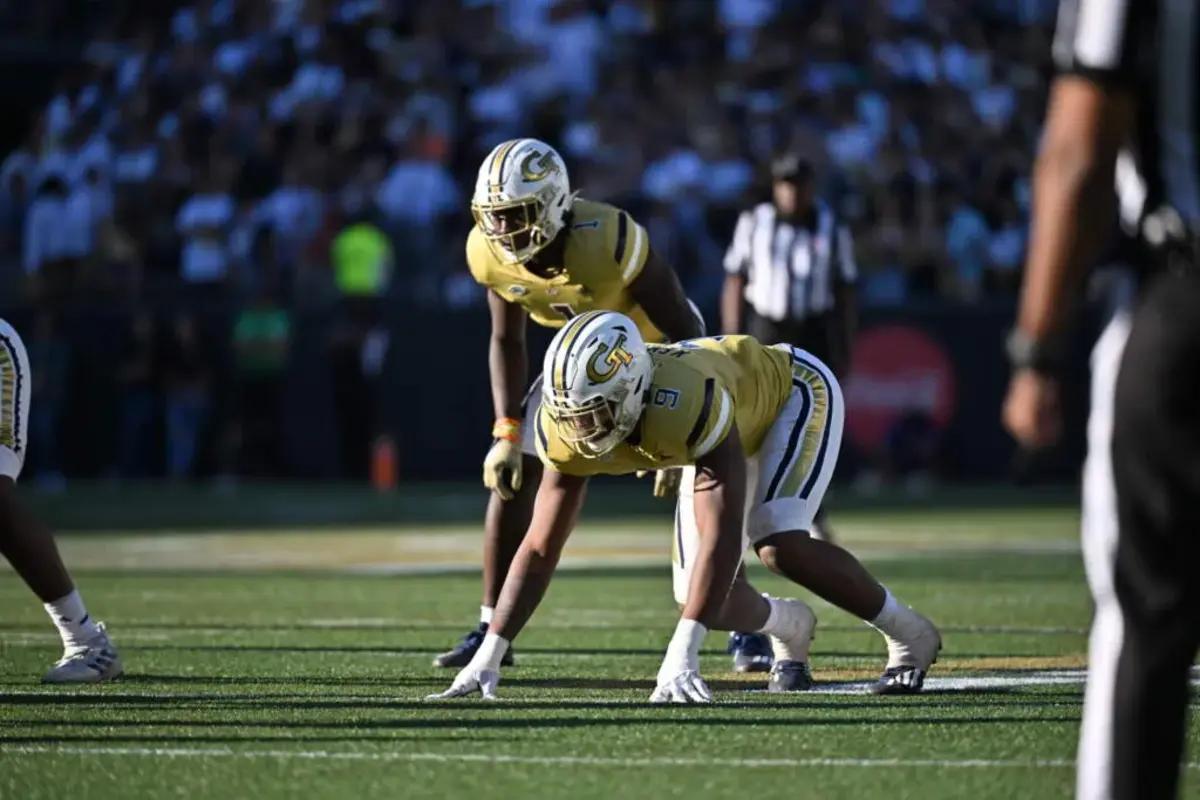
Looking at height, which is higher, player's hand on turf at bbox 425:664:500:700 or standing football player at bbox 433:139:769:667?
standing football player at bbox 433:139:769:667

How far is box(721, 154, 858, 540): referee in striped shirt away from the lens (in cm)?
1069

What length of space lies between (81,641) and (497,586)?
4.59ft

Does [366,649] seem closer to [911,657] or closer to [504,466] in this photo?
[504,466]

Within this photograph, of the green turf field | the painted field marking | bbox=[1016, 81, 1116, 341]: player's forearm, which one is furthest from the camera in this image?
the painted field marking

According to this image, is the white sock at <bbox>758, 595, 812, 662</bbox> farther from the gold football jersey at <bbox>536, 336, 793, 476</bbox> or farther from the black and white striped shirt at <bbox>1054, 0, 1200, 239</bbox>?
the black and white striped shirt at <bbox>1054, 0, 1200, 239</bbox>

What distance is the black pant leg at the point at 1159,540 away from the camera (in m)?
3.36

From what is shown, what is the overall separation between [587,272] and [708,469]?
1207 mm

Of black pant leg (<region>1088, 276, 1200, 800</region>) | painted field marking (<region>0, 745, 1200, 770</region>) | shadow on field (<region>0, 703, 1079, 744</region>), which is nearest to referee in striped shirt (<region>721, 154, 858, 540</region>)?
shadow on field (<region>0, 703, 1079, 744</region>)

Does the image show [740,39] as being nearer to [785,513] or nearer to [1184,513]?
[785,513]

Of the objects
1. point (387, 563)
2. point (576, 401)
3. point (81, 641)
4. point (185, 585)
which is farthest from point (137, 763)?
point (387, 563)

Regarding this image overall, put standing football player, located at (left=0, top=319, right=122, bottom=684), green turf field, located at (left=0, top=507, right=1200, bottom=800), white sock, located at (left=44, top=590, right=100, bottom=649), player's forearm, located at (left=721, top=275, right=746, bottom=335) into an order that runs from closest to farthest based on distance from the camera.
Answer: green turf field, located at (left=0, top=507, right=1200, bottom=800) → standing football player, located at (left=0, top=319, right=122, bottom=684) → white sock, located at (left=44, top=590, right=100, bottom=649) → player's forearm, located at (left=721, top=275, right=746, bottom=335)

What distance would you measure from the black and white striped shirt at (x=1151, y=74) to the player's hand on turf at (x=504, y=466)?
12.1 ft

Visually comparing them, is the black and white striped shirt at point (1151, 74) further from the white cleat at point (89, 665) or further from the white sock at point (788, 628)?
the white cleat at point (89, 665)

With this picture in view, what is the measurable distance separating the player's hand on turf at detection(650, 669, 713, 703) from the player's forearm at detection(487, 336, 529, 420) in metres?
1.45
